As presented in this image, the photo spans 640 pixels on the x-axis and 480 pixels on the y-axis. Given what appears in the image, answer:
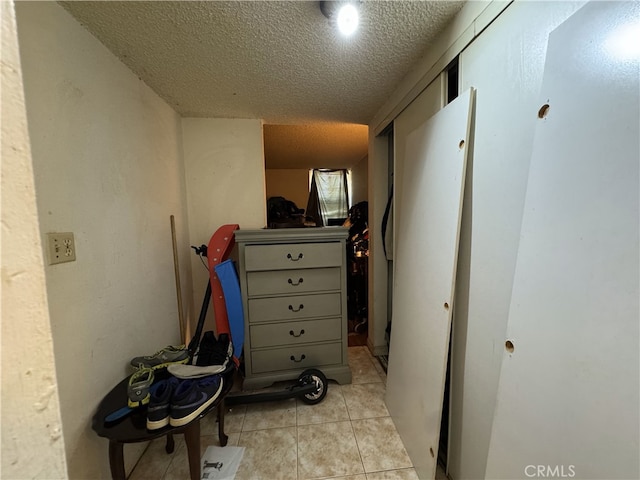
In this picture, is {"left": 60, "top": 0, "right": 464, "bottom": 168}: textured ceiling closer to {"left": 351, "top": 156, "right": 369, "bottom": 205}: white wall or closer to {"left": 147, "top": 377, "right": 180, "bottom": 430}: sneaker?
{"left": 147, "top": 377, "right": 180, "bottom": 430}: sneaker

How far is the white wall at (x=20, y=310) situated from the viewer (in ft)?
0.94

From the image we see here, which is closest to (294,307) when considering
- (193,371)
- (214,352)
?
(214,352)

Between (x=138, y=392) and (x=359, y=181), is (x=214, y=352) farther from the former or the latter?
(x=359, y=181)

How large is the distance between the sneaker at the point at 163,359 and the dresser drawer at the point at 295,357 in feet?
1.62

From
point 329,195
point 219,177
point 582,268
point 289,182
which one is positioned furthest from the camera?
point 289,182

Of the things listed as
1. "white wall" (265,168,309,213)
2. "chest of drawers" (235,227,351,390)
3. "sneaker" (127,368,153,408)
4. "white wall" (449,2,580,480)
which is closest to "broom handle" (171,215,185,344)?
"chest of drawers" (235,227,351,390)

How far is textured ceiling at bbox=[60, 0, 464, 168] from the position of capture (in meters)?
0.99

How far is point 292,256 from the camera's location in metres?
1.72

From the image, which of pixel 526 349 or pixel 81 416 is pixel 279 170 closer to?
pixel 81 416

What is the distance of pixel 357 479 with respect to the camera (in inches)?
46.4

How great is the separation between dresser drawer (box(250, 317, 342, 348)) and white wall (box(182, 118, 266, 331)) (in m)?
0.69

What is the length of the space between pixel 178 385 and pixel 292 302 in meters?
0.82

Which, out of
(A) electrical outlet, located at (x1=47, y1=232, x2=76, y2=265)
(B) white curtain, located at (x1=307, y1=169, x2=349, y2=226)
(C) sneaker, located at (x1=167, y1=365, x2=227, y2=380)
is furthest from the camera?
(B) white curtain, located at (x1=307, y1=169, x2=349, y2=226)

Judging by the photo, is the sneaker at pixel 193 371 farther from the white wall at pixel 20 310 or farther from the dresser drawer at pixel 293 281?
the white wall at pixel 20 310
